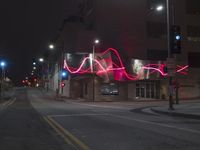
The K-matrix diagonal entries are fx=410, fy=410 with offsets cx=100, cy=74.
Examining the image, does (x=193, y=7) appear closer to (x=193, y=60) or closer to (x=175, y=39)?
(x=193, y=60)

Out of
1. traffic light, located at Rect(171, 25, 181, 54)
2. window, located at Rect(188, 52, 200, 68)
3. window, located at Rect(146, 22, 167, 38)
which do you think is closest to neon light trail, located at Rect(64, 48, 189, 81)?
window, located at Rect(146, 22, 167, 38)

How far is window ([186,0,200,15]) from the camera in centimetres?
6875

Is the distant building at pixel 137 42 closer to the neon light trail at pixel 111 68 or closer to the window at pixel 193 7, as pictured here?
the window at pixel 193 7

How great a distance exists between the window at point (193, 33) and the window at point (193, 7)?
2.49 m

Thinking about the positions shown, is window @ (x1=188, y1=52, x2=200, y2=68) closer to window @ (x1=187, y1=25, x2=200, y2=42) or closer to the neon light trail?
window @ (x1=187, y1=25, x2=200, y2=42)

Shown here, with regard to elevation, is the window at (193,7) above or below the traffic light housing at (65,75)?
above

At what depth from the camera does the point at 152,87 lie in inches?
2549

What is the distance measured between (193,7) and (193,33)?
174 inches

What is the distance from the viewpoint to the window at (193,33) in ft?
224

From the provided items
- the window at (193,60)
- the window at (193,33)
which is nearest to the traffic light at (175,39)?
the window at (193,60)

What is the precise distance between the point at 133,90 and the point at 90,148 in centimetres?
5226

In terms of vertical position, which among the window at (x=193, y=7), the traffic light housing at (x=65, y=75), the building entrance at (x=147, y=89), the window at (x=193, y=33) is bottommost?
the building entrance at (x=147, y=89)

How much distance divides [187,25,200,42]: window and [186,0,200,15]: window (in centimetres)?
249

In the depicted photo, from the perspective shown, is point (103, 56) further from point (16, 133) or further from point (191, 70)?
point (16, 133)
